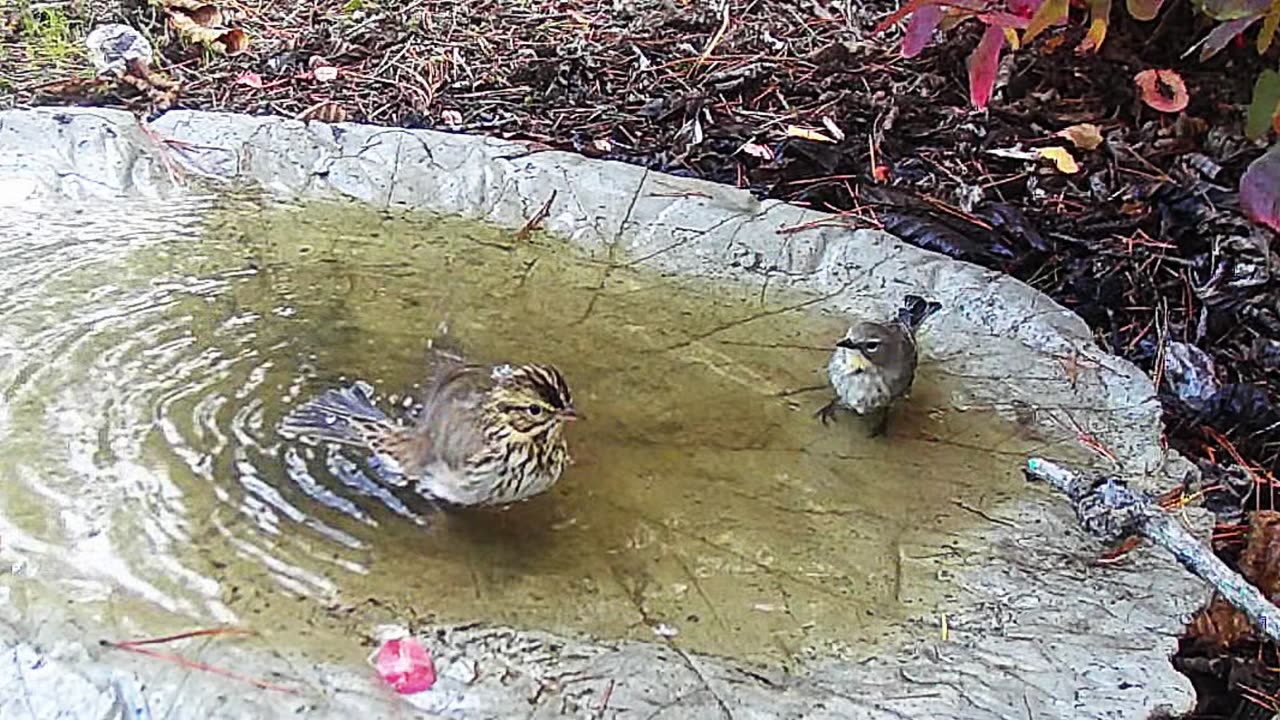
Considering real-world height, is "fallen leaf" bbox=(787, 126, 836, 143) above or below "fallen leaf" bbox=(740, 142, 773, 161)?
above

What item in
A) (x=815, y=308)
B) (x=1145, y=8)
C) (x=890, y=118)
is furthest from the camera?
(x=890, y=118)

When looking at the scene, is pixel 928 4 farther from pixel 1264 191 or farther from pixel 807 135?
pixel 807 135

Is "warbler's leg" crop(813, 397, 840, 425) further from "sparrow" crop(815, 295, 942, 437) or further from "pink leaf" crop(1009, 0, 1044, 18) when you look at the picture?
"pink leaf" crop(1009, 0, 1044, 18)

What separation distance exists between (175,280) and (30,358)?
0.61m

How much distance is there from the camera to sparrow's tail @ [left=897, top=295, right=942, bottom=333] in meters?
3.84

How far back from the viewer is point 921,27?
3.63m

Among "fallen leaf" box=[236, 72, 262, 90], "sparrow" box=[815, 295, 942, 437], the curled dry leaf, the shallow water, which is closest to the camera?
the shallow water

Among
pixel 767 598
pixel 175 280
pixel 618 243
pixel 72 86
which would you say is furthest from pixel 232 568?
pixel 72 86

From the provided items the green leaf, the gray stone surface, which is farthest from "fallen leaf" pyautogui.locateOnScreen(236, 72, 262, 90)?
the green leaf

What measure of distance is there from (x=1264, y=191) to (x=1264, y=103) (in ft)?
1.69

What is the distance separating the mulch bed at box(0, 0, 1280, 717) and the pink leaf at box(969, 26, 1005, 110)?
1.08 meters

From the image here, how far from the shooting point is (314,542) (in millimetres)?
2885

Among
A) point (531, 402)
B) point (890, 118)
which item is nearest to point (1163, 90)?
point (890, 118)

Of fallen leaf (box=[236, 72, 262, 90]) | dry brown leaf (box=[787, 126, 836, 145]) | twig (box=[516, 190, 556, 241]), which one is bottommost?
fallen leaf (box=[236, 72, 262, 90])
